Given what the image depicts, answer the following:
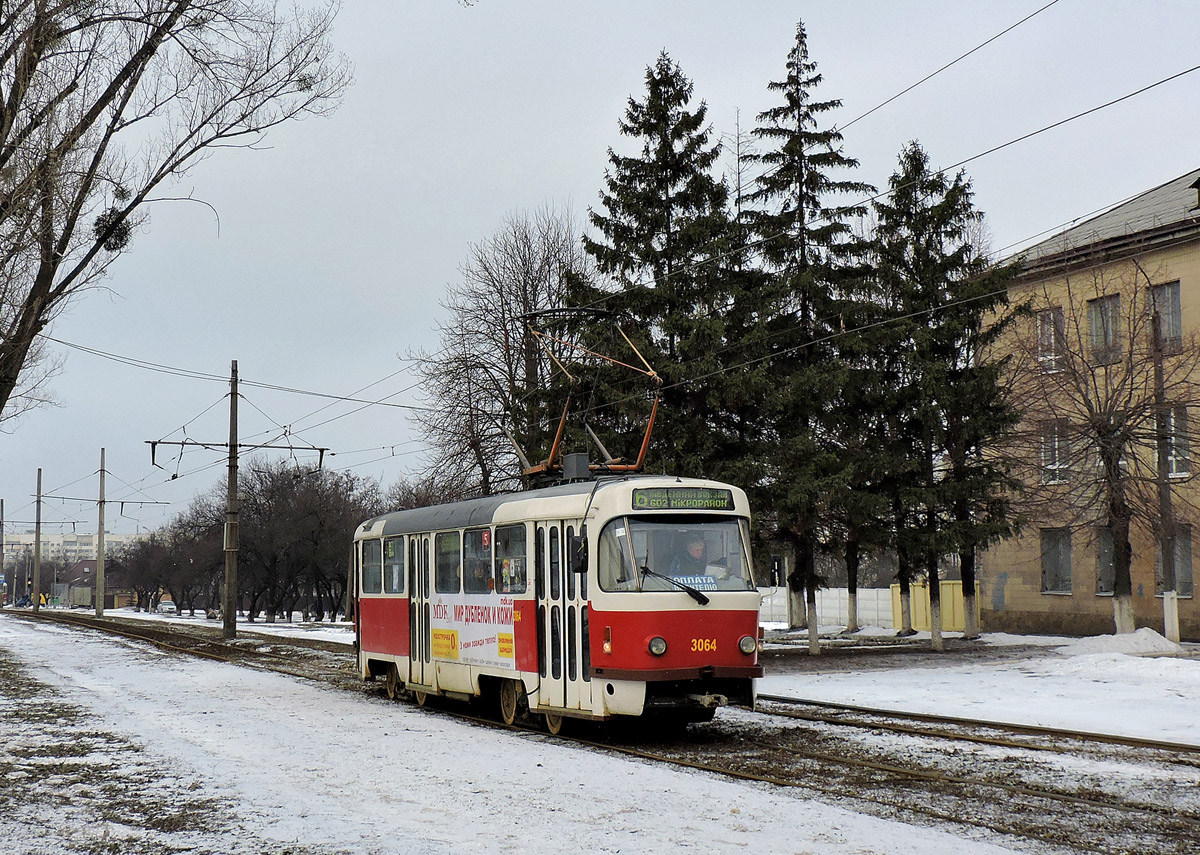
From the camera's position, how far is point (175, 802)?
9.37 meters

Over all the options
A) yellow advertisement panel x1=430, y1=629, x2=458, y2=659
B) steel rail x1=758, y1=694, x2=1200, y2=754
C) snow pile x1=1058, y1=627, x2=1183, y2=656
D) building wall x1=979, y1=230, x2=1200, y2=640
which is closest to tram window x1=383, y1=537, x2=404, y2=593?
yellow advertisement panel x1=430, y1=629, x2=458, y2=659

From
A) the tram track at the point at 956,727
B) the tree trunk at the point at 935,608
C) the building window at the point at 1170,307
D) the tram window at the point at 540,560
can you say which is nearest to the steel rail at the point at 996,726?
the tram track at the point at 956,727

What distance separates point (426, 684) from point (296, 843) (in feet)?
33.4

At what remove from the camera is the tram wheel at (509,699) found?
604 inches

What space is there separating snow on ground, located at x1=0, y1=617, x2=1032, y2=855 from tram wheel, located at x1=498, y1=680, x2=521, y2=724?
518 millimetres

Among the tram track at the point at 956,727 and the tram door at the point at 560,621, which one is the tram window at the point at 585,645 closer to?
the tram door at the point at 560,621

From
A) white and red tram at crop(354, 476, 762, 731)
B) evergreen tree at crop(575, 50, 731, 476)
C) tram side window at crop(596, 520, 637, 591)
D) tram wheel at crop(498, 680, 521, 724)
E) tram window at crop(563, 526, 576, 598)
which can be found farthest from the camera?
evergreen tree at crop(575, 50, 731, 476)

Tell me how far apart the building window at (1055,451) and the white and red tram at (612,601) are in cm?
1612

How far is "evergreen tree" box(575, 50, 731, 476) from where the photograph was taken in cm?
2511

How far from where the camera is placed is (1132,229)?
3478cm

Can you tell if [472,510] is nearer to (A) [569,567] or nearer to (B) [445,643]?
(B) [445,643]

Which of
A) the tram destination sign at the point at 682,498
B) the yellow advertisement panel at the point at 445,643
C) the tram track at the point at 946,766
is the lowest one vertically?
the tram track at the point at 946,766

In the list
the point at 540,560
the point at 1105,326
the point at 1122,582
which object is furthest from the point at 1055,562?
the point at 540,560

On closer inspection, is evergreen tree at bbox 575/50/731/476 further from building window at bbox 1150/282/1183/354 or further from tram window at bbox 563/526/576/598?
building window at bbox 1150/282/1183/354
